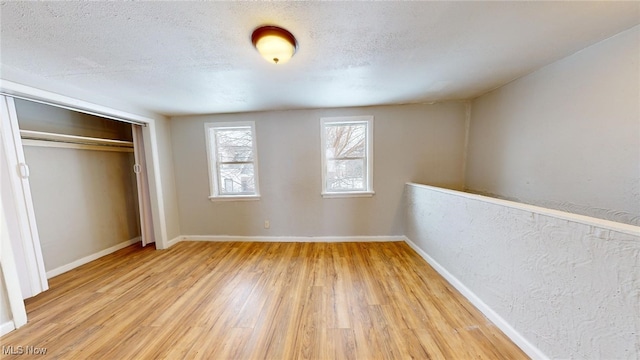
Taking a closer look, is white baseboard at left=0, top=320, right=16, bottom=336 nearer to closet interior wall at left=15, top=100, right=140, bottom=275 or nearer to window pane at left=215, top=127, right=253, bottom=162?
closet interior wall at left=15, top=100, right=140, bottom=275

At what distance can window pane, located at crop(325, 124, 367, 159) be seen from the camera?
324cm

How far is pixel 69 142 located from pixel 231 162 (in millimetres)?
1915

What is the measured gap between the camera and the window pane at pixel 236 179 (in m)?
3.43

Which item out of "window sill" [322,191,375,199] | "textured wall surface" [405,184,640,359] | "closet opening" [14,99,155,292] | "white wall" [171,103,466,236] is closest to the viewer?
"textured wall surface" [405,184,640,359]

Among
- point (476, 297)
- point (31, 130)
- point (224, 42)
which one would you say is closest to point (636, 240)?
Answer: point (476, 297)

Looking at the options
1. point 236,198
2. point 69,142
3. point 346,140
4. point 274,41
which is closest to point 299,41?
point 274,41

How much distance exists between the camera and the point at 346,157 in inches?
129

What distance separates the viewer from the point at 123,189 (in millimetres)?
3252

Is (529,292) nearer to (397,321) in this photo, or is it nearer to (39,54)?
(397,321)

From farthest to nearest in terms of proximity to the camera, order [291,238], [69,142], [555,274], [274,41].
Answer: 1. [291,238]
2. [69,142]
3. [274,41]
4. [555,274]

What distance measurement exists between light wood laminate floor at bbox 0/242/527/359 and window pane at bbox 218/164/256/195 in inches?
47.2

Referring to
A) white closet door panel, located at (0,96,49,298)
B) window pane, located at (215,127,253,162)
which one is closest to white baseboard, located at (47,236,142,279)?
Answer: white closet door panel, located at (0,96,49,298)

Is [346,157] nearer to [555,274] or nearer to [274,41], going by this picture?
[274,41]

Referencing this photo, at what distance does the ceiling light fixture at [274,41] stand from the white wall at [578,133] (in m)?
2.39
